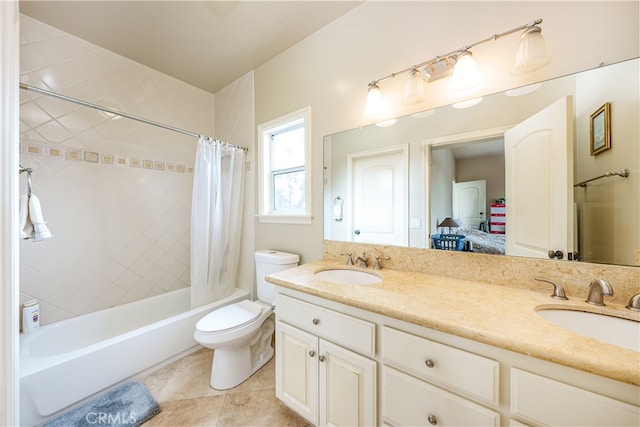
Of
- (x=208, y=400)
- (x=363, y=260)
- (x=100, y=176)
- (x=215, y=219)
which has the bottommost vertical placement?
(x=208, y=400)

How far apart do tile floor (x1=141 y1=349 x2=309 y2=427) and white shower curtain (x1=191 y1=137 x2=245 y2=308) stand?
53cm

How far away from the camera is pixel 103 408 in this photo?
4.16 ft

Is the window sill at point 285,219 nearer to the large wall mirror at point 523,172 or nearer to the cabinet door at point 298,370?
the large wall mirror at point 523,172

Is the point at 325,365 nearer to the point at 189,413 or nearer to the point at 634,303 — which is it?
the point at 189,413

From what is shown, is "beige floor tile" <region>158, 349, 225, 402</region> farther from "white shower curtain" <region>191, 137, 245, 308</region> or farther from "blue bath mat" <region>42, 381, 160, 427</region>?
"white shower curtain" <region>191, 137, 245, 308</region>

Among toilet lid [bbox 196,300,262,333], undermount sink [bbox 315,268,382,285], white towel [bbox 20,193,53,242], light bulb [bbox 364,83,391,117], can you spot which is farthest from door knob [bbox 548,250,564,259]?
white towel [bbox 20,193,53,242]

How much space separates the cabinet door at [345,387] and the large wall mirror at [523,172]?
2.36 ft

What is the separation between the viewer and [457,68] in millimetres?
1138

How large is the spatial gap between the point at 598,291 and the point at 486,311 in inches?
17.9

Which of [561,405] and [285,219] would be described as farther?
[285,219]

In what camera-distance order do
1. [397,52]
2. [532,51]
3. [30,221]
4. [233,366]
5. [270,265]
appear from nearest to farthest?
[532,51] < [30,221] < [397,52] < [233,366] < [270,265]

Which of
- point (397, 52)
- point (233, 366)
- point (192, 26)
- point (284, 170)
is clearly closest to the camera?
point (397, 52)

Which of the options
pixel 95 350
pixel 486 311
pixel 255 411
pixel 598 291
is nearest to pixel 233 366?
pixel 255 411

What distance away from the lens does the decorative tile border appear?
62.6 inches
